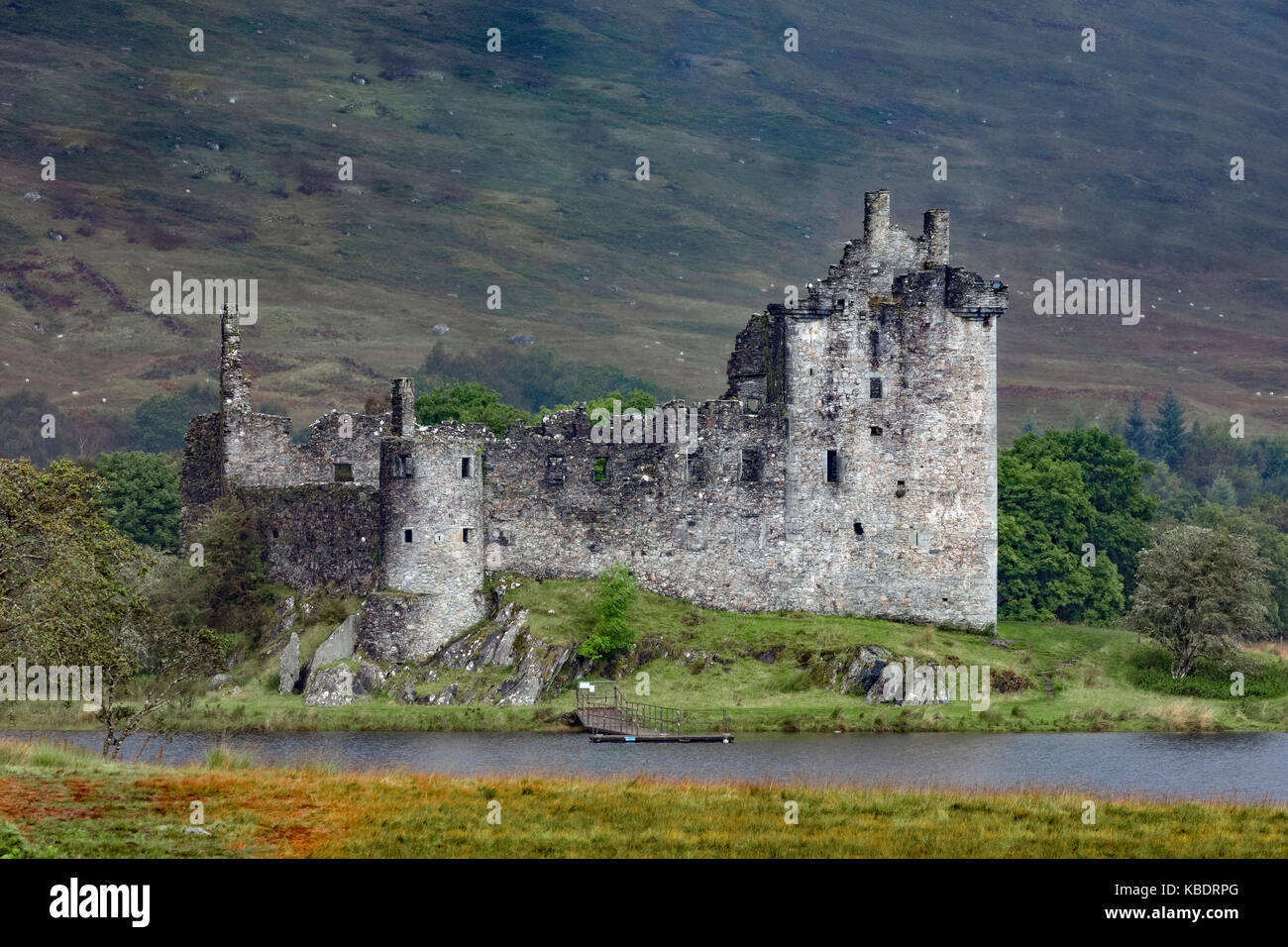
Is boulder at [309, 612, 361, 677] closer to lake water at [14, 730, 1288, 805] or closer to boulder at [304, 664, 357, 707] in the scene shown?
boulder at [304, 664, 357, 707]

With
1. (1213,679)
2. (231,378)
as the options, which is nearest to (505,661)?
(231,378)

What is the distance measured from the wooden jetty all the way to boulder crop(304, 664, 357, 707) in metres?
6.92

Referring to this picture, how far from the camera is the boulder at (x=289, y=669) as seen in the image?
62.8m

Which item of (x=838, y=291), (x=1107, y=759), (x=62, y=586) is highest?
(x=838, y=291)

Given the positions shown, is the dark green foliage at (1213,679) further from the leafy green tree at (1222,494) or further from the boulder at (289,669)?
the leafy green tree at (1222,494)

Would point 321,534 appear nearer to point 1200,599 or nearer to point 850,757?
point 850,757

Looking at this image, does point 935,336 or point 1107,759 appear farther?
point 935,336

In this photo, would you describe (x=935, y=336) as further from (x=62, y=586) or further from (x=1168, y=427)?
(x=1168, y=427)

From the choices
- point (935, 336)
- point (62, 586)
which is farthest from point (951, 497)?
point (62, 586)

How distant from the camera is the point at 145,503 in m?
81.2

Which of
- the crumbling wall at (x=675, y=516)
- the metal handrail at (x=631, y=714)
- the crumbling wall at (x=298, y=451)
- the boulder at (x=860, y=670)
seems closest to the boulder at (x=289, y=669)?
the crumbling wall at (x=675, y=516)
